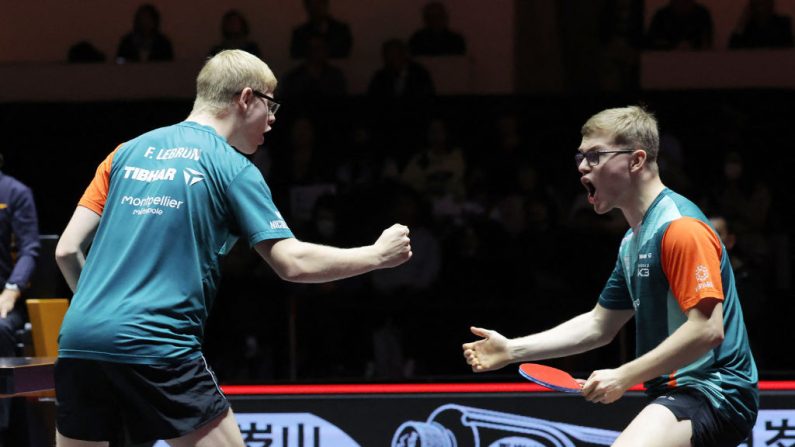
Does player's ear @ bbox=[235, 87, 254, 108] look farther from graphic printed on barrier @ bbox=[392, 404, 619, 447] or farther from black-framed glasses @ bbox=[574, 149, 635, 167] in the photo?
graphic printed on barrier @ bbox=[392, 404, 619, 447]

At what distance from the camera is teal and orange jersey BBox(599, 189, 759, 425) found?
3.70m

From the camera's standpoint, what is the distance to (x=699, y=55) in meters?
9.91

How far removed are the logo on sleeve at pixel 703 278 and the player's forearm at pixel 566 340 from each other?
67cm

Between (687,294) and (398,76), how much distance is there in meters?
6.52

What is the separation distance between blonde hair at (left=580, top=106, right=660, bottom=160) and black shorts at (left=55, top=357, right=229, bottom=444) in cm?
150

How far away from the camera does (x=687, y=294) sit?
3.67m

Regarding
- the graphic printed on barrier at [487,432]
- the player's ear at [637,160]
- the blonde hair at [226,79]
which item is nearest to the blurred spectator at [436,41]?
the graphic printed on barrier at [487,432]

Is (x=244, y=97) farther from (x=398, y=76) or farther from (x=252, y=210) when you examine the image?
Answer: (x=398, y=76)

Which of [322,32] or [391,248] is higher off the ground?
[322,32]

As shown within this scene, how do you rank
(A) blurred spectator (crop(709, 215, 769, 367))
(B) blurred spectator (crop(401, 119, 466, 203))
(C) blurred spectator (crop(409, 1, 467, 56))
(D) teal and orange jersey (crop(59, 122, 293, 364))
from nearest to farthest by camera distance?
(D) teal and orange jersey (crop(59, 122, 293, 364))
(A) blurred spectator (crop(709, 215, 769, 367))
(B) blurred spectator (crop(401, 119, 466, 203))
(C) blurred spectator (crop(409, 1, 467, 56))

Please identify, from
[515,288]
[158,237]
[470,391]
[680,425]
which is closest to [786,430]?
[470,391]

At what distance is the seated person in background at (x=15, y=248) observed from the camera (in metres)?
7.09

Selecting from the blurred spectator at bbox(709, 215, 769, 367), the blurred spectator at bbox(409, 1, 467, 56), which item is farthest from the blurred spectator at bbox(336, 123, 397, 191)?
the blurred spectator at bbox(709, 215, 769, 367)

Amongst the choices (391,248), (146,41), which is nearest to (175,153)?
(391,248)
